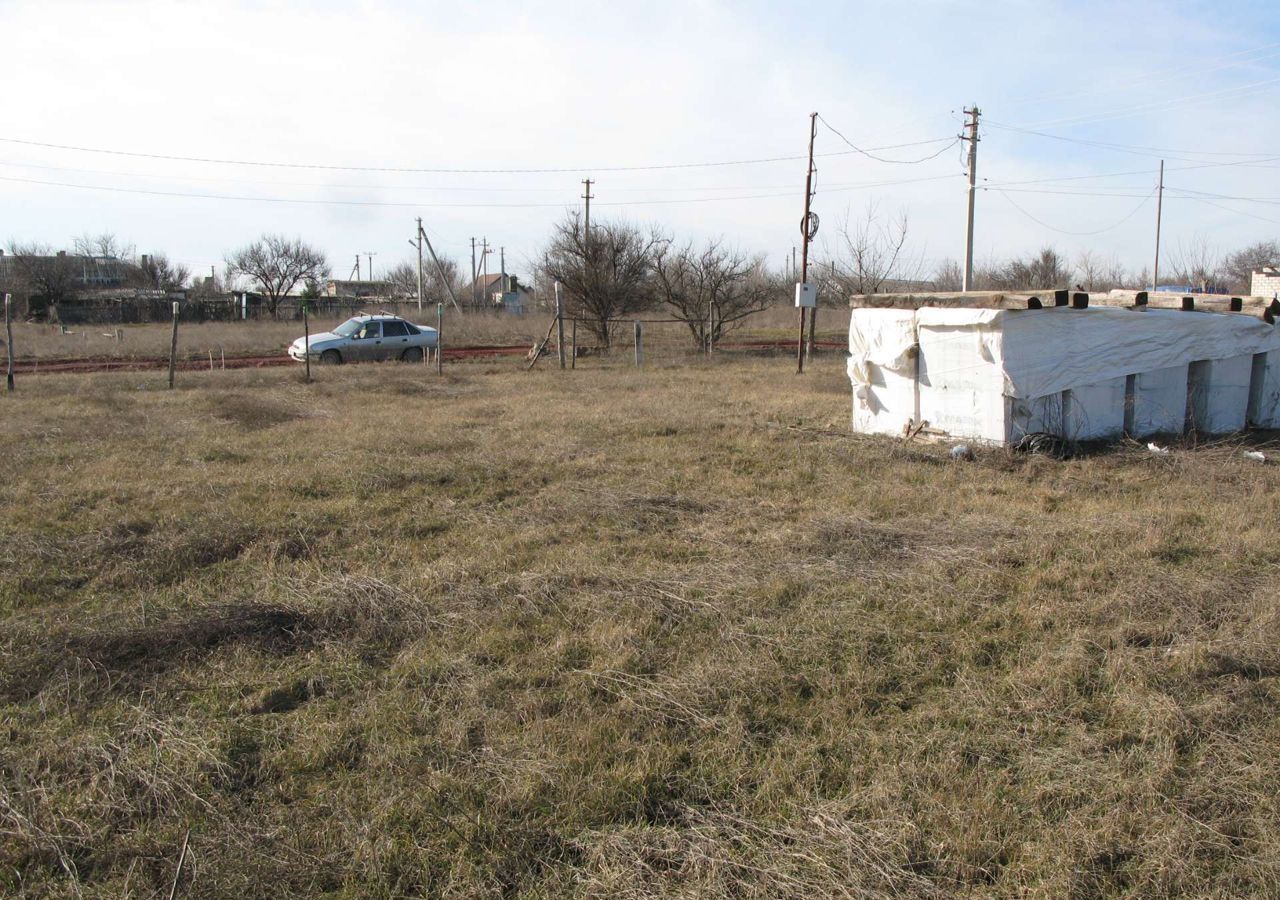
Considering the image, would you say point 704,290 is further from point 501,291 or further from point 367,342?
point 501,291

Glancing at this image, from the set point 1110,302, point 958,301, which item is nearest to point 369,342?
point 958,301

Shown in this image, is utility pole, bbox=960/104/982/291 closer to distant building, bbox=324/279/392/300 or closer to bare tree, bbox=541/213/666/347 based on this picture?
bare tree, bbox=541/213/666/347

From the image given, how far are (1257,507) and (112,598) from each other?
826 centimetres

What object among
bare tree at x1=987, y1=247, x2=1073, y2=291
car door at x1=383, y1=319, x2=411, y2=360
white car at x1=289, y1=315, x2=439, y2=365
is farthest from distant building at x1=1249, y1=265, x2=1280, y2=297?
car door at x1=383, y1=319, x2=411, y2=360

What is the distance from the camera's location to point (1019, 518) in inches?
265

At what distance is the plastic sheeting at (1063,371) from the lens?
9.22 m

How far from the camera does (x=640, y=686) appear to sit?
12.8 ft

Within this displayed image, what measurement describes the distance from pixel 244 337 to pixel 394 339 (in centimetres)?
961

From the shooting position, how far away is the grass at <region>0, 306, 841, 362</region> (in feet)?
81.5

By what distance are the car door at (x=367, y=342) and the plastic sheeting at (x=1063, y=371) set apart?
14625 millimetres

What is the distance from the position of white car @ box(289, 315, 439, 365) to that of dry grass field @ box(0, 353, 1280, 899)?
13664 millimetres

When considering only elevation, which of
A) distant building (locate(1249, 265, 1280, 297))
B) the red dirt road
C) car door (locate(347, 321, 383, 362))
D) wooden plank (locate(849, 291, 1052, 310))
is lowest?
the red dirt road

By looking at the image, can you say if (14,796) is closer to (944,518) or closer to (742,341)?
(944,518)

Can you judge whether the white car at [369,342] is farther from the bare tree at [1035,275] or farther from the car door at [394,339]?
the bare tree at [1035,275]
